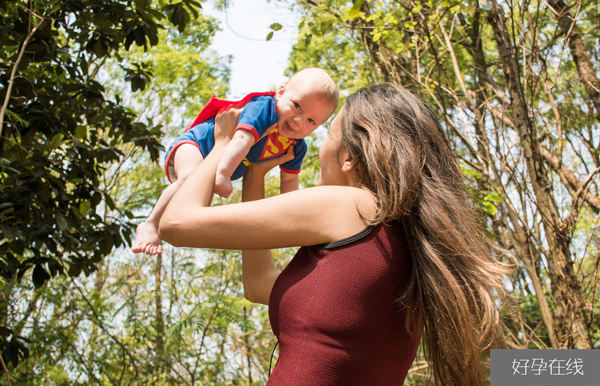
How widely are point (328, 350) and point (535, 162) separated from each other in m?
2.47

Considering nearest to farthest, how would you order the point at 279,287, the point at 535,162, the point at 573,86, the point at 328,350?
the point at 328,350, the point at 279,287, the point at 535,162, the point at 573,86

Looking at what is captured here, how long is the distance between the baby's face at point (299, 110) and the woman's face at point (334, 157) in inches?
14.4

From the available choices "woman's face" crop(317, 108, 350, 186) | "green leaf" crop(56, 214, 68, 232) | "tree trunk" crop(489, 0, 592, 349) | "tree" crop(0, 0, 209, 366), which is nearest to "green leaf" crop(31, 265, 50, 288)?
"tree" crop(0, 0, 209, 366)

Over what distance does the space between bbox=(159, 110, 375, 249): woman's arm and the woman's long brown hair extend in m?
0.08

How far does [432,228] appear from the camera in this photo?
1.10m

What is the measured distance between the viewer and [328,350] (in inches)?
39.3

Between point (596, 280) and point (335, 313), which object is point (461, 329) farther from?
point (596, 280)

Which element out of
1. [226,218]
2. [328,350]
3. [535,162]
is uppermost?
[535,162]

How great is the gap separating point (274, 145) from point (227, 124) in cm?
23

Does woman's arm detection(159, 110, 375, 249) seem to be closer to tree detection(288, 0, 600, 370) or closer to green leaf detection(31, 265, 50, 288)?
tree detection(288, 0, 600, 370)

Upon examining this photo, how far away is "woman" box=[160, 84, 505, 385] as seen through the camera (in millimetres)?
1018

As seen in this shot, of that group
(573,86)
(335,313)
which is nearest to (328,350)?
(335,313)

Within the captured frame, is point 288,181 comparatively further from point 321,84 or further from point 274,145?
point 321,84

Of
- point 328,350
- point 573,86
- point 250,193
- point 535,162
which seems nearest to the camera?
point 328,350
